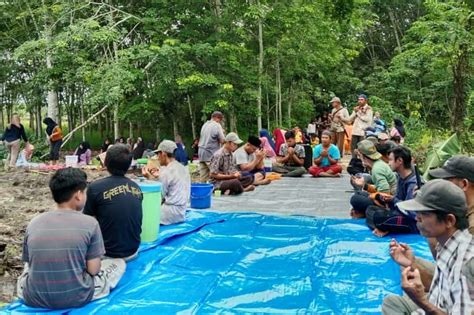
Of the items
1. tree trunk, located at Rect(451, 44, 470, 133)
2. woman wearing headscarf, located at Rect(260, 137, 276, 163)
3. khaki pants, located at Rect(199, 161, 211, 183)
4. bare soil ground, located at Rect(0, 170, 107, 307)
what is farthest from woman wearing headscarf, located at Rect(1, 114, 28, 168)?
tree trunk, located at Rect(451, 44, 470, 133)

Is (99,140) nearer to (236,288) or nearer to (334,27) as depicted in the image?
(334,27)

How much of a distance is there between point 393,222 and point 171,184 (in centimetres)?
229

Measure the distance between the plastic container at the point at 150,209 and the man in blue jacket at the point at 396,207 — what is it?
7.05ft

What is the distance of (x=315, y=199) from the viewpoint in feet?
23.0

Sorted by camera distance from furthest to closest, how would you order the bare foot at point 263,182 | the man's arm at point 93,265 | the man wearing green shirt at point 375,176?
the bare foot at point 263,182, the man wearing green shirt at point 375,176, the man's arm at point 93,265

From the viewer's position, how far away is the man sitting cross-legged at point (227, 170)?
7.39 meters

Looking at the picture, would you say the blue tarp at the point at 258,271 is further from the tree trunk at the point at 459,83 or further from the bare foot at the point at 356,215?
the tree trunk at the point at 459,83

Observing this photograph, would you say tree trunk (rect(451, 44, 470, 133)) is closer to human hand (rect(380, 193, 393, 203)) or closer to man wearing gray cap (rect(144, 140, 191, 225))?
human hand (rect(380, 193, 393, 203))

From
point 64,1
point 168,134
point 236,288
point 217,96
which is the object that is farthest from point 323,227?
point 168,134

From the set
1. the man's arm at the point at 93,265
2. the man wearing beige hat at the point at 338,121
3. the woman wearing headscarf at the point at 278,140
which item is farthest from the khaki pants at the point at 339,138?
the man's arm at the point at 93,265

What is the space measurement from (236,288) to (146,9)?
13.6 meters

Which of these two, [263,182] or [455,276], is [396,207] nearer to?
[455,276]

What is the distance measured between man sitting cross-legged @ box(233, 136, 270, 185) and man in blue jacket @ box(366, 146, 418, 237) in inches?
129

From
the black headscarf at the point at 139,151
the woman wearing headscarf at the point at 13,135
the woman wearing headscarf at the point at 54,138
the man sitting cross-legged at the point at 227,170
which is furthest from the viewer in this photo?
the black headscarf at the point at 139,151
